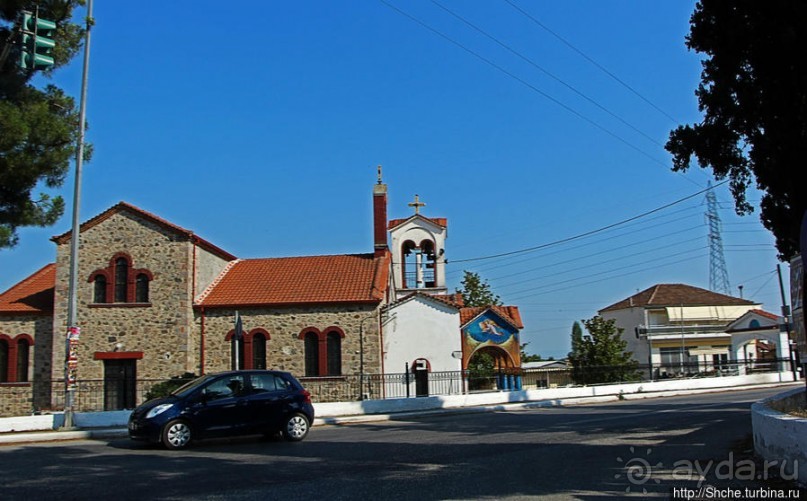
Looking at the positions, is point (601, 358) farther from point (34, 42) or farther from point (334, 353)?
point (34, 42)

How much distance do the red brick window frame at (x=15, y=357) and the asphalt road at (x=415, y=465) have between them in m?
17.7

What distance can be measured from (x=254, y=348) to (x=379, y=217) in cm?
932

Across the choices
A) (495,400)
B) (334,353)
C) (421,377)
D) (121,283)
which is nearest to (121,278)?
(121,283)

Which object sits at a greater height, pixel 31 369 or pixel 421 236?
pixel 421 236

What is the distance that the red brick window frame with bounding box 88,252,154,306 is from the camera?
33.0 m

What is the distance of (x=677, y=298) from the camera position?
218 feet

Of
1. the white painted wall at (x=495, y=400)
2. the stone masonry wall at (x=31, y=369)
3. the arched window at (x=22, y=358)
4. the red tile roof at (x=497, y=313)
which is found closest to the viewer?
the white painted wall at (x=495, y=400)

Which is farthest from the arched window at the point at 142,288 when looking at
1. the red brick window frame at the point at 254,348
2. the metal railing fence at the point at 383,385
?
the red brick window frame at the point at 254,348

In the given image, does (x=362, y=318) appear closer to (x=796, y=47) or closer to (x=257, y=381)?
(x=257, y=381)

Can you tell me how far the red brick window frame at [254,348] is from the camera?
1308 inches

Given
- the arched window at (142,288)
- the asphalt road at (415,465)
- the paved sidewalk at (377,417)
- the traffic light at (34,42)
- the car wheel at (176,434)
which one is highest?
the traffic light at (34,42)

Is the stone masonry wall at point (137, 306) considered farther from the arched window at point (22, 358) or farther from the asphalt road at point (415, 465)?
the asphalt road at point (415, 465)

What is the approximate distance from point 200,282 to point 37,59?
24379 millimetres

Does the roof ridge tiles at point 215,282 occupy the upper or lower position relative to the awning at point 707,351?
upper
